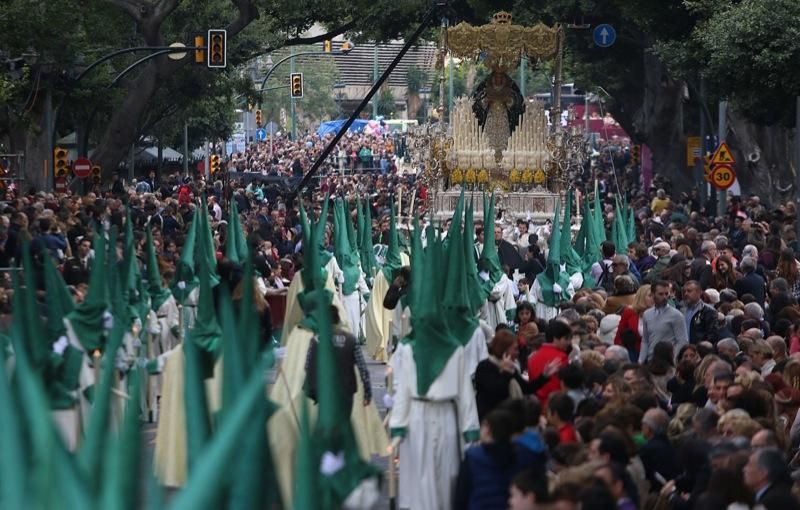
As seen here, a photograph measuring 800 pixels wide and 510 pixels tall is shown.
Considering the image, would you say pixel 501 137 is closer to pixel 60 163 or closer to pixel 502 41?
pixel 502 41

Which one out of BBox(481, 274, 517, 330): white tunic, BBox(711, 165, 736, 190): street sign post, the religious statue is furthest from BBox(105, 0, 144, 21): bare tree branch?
BBox(481, 274, 517, 330): white tunic

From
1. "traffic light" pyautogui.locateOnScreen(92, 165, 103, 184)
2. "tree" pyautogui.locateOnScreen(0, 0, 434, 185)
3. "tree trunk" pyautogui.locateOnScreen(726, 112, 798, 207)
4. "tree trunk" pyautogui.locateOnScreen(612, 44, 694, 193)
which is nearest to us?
"tree" pyautogui.locateOnScreen(0, 0, 434, 185)

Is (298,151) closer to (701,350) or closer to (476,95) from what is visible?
(476,95)

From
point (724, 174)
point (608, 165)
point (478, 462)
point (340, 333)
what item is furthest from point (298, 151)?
point (478, 462)

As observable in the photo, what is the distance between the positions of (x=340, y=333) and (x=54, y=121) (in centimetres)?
2899

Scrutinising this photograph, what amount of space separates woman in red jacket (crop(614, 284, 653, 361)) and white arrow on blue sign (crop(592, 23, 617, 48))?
25.6 m

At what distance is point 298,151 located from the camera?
69.1 metres

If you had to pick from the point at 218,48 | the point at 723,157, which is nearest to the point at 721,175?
the point at 723,157

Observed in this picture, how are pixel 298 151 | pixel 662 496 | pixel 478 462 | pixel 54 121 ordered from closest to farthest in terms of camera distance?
pixel 478 462, pixel 662 496, pixel 54 121, pixel 298 151

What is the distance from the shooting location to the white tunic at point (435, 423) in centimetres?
1262

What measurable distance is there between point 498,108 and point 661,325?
897 inches

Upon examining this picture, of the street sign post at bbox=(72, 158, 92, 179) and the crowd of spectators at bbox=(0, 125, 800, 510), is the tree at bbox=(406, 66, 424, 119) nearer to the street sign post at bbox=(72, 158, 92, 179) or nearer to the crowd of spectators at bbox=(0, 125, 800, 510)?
the street sign post at bbox=(72, 158, 92, 179)

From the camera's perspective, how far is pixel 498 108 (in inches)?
1515

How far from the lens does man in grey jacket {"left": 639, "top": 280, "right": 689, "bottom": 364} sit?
626 inches
